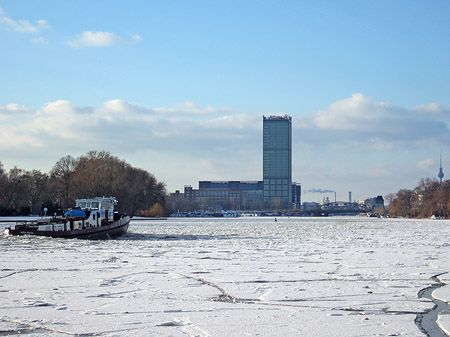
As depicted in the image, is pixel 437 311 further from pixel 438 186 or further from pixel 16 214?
pixel 438 186

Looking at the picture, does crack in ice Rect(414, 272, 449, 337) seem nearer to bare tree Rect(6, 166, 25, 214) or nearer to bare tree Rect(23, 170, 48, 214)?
bare tree Rect(6, 166, 25, 214)

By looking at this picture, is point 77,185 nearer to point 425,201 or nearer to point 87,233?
point 87,233

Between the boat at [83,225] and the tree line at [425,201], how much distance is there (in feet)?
388

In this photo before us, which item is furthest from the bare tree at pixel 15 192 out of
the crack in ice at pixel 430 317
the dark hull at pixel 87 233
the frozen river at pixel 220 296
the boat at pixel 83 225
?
the crack in ice at pixel 430 317

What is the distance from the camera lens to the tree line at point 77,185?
11156 cm

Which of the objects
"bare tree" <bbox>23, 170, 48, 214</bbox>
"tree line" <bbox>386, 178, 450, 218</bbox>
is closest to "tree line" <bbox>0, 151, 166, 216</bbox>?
"bare tree" <bbox>23, 170, 48, 214</bbox>

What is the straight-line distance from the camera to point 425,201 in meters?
166

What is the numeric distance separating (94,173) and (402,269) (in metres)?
98.3

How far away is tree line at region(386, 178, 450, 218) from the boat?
388 ft

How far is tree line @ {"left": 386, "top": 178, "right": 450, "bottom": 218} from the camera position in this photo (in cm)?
15325

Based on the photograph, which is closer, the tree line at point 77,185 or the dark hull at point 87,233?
the dark hull at point 87,233

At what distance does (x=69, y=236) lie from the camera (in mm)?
38812

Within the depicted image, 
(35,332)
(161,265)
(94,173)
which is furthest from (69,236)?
(94,173)

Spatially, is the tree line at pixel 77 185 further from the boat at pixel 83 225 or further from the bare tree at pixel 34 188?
the boat at pixel 83 225
